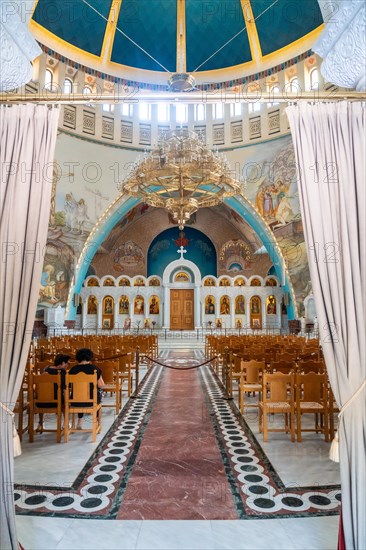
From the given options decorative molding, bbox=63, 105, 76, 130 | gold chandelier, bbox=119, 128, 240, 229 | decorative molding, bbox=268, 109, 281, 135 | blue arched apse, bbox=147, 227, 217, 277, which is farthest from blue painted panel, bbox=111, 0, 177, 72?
blue arched apse, bbox=147, 227, 217, 277

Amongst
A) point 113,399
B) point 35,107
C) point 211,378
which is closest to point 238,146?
point 211,378

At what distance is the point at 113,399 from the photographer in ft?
24.7

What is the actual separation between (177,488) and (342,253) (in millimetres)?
2542

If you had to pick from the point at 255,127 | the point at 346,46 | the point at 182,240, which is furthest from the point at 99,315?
the point at 346,46

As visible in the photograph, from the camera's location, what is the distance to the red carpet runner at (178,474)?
311cm

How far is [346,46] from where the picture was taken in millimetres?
2514

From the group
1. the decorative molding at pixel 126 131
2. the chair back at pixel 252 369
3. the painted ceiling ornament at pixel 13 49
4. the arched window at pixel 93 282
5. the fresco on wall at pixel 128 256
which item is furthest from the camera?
the fresco on wall at pixel 128 256

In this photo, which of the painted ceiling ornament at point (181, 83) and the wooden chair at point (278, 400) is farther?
the wooden chair at point (278, 400)

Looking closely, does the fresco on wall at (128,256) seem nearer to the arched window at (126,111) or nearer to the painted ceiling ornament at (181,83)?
the arched window at (126,111)

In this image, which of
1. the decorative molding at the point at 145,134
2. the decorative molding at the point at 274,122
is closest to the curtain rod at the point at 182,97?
the decorative molding at the point at 274,122

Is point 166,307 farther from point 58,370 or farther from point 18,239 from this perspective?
point 18,239

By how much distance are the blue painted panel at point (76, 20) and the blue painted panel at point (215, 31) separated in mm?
4167

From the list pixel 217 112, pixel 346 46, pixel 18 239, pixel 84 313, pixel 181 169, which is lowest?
pixel 18 239

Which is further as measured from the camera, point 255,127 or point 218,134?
point 218,134
